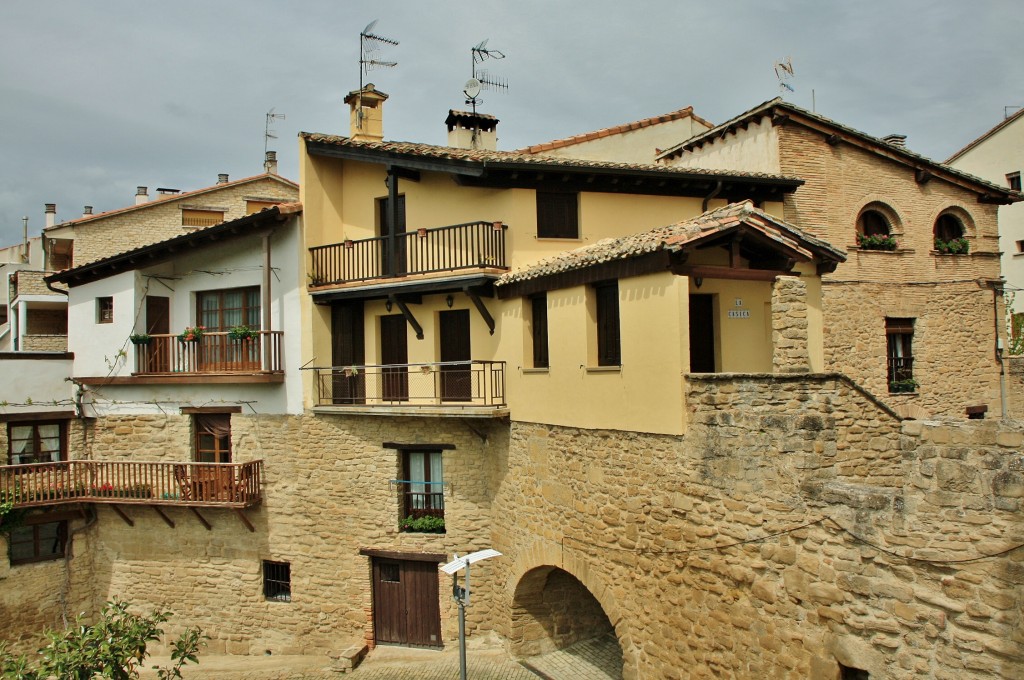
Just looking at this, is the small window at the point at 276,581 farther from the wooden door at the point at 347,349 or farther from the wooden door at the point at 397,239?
the wooden door at the point at 397,239

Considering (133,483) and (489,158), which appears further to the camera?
(133,483)

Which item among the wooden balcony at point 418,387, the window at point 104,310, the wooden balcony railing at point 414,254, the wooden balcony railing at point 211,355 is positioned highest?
the wooden balcony railing at point 414,254

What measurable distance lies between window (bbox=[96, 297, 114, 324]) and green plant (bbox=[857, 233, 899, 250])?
61.2ft

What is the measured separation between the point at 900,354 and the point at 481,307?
10.4 m

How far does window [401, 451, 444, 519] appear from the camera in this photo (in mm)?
15609

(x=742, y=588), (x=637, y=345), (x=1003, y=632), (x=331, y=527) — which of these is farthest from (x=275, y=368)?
(x=1003, y=632)

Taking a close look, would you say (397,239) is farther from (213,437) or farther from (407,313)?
(213,437)

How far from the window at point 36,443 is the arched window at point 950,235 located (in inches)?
887

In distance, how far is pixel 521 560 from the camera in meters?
13.8

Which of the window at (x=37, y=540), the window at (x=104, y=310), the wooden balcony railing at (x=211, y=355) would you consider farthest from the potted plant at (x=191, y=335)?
the window at (x=37, y=540)

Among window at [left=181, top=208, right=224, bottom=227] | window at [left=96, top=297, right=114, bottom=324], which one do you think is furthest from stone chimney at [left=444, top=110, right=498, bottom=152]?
window at [left=181, top=208, right=224, bottom=227]

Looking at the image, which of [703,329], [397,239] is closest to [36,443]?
[397,239]

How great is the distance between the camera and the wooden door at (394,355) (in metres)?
16.0

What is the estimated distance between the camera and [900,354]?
1731 centimetres
